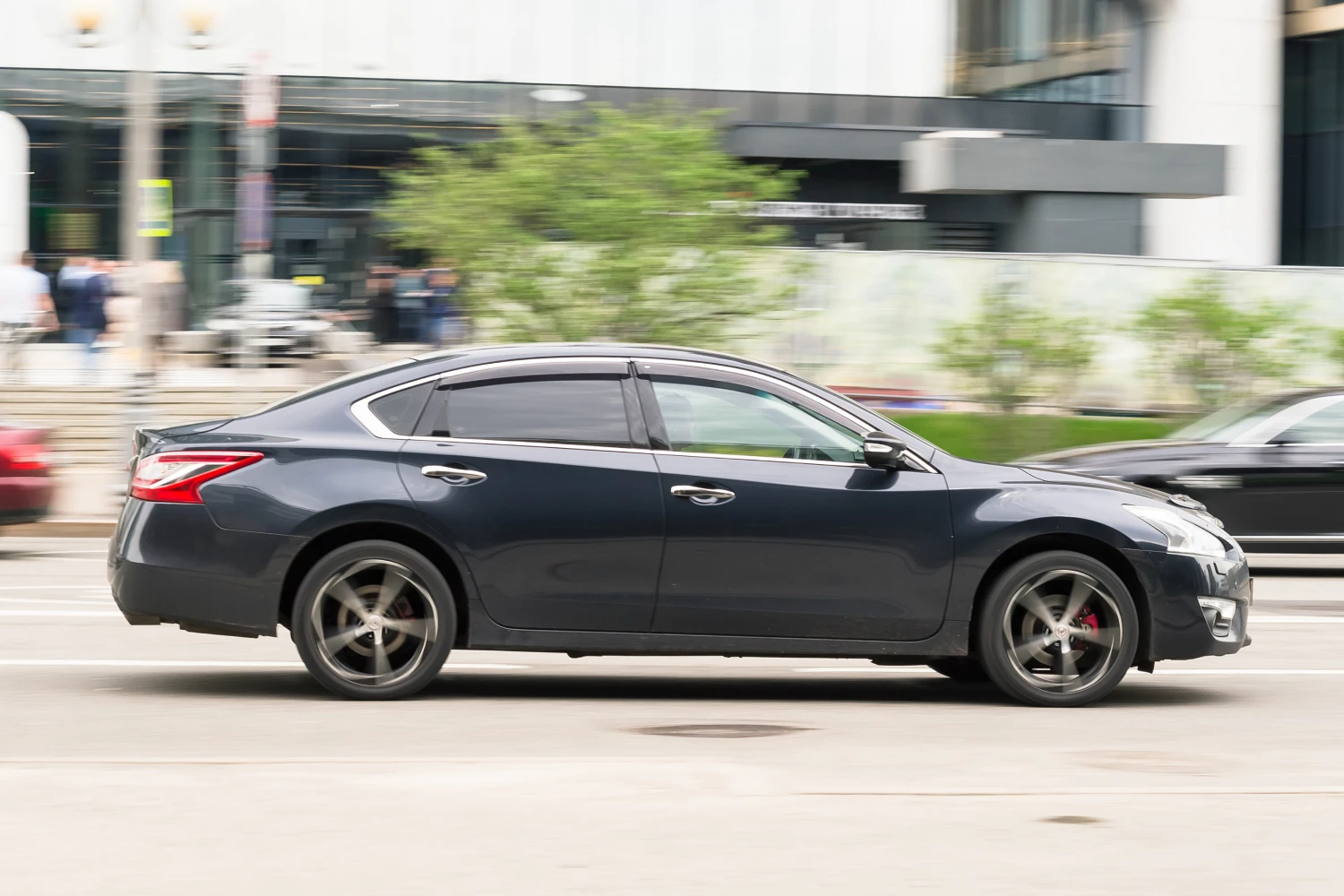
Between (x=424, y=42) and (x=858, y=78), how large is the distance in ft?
32.0

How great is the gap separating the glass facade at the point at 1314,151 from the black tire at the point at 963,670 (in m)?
37.8

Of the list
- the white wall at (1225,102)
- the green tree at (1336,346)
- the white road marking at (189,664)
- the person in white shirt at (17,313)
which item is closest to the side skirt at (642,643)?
the white road marking at (189,664)

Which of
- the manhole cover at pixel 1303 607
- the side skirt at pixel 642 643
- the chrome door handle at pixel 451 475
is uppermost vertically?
the chrome door handle at pixel 451 475

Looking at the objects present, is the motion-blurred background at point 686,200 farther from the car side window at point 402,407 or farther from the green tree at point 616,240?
the car side window at point 402,407

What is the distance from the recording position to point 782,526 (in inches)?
288

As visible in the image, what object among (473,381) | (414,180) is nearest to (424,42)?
(414,180)

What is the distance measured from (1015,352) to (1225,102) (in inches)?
823

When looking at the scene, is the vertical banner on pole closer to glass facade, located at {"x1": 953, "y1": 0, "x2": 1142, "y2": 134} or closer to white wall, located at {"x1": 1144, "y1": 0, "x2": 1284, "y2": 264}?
white wall, located at {"x1": 1144, "y1": 0, "x2": 1284, "y2": 264}

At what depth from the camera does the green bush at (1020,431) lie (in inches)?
884

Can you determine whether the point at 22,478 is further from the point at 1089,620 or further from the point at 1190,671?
the point at 1089,620

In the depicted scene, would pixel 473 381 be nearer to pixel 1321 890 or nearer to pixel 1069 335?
pixel 1321 890

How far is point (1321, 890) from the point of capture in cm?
479

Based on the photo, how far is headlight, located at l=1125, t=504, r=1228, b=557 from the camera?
7.60 m

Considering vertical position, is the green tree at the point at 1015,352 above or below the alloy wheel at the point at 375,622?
above
